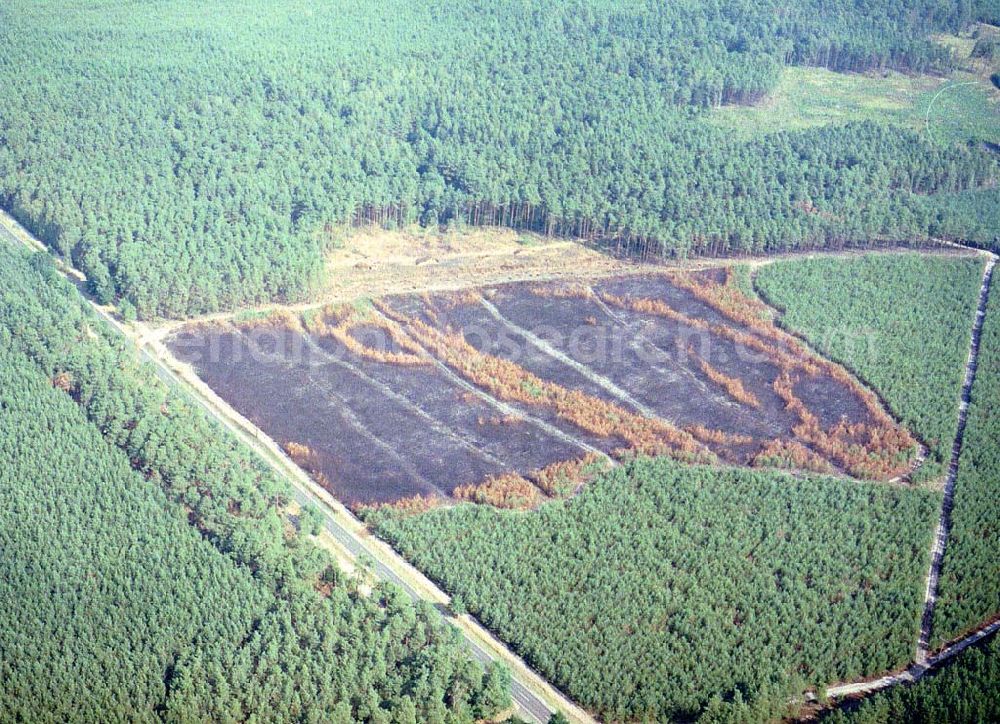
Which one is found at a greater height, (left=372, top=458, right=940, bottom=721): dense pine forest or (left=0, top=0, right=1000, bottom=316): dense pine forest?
(left=0, top=0, right=1000, bottom=316): dense pine forest

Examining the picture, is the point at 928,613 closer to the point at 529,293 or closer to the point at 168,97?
the point at 529,293

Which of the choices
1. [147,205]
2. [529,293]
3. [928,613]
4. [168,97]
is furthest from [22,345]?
[928,613]

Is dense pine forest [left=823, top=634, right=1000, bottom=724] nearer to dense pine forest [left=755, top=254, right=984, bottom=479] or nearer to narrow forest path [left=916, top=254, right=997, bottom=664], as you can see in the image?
narrow forest path [left=916, top=254, right=997, bottom=664]

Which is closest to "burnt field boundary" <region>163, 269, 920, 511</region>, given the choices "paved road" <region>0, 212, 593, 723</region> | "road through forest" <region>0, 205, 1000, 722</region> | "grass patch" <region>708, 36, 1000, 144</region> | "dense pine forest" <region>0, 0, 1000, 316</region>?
"road through forest" <region>0, 205, 1000, 722</region>

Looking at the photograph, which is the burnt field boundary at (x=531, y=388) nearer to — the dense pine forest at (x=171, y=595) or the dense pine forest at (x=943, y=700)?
the dense pine forest at (x=171, y=595)

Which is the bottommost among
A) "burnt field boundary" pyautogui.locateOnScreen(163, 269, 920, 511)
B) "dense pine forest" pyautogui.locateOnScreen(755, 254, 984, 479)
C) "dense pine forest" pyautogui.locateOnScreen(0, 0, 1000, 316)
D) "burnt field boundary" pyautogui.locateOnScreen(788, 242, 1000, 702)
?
"burnt field boundary" pyautogui.locateOnScreen(788, 242, 1000, 702)

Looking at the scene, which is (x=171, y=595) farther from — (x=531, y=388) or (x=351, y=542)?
(x=531, y=388)
